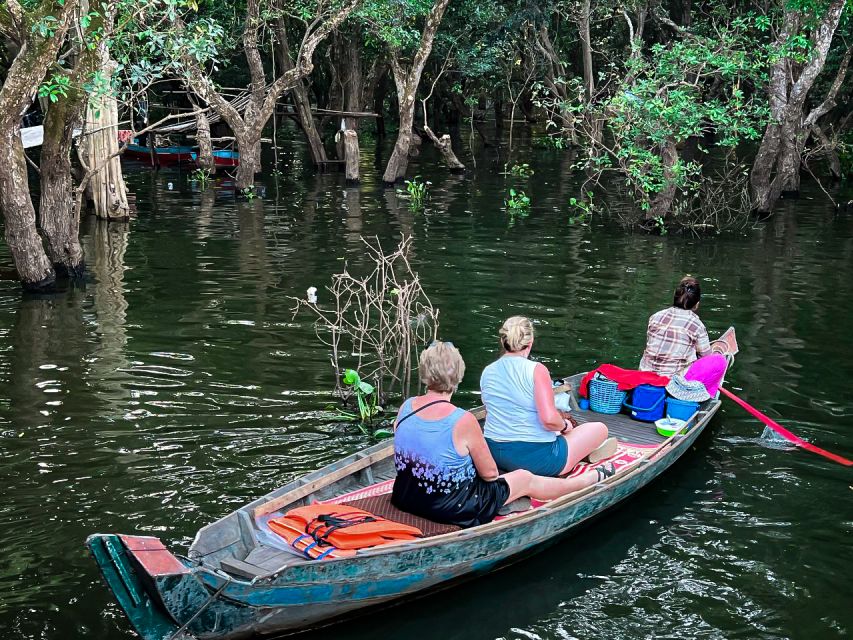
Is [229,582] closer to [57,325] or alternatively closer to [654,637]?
[654,637]

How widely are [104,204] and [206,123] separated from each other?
659 cm

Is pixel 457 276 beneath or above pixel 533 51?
beneath

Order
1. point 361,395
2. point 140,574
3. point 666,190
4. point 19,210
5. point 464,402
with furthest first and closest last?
point 666,190, point 19,210, point 464,402, point 361,395, point 140,574

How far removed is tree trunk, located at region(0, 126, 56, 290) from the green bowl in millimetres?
8591

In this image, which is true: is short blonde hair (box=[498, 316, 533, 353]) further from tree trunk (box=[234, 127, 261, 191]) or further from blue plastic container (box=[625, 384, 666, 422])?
tree trunk (box=[234, 127, 261, 191])

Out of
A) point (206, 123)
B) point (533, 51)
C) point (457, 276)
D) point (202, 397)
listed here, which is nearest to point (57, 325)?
point (202, 397)

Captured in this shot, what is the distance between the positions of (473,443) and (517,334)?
0.94 metres

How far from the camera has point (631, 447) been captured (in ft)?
25.8

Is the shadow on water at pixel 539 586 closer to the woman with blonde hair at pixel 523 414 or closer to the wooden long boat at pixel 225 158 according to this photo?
the woman with blonde hair at pixel 523 414

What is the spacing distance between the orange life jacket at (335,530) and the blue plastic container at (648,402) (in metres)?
3.26

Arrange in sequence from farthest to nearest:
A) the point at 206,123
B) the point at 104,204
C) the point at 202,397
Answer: the point at 206,123, the point at 104,204, the point at 202,397

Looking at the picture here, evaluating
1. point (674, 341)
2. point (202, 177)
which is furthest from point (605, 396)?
point (202, 177)

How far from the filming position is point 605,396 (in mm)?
8586

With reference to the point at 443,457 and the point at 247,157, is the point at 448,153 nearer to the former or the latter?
the point at 247,157
